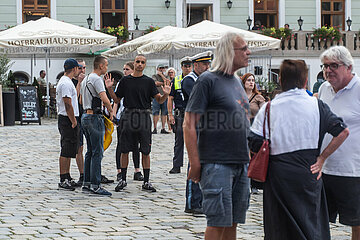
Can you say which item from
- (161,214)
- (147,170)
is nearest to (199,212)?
(161,214)

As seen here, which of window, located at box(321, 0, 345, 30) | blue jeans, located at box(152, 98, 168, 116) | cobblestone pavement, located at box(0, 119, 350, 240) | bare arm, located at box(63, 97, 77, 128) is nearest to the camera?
cobblestone pavement, located at box(0, 119, 350, 240)

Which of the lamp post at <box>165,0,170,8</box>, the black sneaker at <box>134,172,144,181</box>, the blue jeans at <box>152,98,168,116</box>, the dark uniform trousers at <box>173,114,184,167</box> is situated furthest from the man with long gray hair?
the lamp post at <box>165,0,170,8</box>

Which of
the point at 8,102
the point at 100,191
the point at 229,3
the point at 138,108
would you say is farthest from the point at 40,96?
the point at 100,191

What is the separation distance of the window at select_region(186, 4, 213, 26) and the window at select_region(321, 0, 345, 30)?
5.17 meters

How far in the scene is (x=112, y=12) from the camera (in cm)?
3022

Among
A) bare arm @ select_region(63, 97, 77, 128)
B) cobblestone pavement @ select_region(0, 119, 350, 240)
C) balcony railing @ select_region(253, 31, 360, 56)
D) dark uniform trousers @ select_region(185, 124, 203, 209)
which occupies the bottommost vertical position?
cobblestone pavement @ select_region(0, 119, 350, 240)

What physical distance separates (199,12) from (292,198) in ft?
90.9

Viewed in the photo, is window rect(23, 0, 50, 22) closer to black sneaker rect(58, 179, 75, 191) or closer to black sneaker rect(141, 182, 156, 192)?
black sneaker rect(58, 179, 75, 191)

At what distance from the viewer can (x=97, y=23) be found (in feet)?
98.0

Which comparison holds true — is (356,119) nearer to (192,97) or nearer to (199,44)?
(192,97)

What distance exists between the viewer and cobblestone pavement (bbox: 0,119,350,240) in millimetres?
6762

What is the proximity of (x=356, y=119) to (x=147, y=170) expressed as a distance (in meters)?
4.37

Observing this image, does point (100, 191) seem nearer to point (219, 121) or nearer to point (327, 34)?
point (219, 121)

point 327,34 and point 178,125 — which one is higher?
point 327,34
